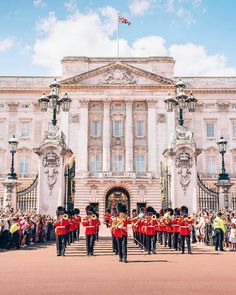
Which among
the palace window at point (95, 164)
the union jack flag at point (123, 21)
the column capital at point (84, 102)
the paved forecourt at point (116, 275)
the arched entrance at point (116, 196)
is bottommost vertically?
the paved forecourt at point (116, 275)

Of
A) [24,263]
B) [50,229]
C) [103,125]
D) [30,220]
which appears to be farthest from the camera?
[103,125]

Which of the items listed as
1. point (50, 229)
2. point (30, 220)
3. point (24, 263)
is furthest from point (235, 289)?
point (50, 229)

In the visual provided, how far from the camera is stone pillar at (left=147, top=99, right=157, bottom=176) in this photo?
4550 centimetres

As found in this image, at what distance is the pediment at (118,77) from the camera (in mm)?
47125

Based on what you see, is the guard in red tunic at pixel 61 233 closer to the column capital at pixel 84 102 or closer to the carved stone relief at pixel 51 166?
the carved stone relief at pixel 51 166

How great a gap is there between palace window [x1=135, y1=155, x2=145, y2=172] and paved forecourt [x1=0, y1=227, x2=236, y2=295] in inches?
1305

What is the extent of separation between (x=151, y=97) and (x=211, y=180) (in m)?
12.0

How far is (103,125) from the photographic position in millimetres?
46844

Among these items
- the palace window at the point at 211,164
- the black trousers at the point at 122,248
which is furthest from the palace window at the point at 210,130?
the black trousers at the point at 122,248

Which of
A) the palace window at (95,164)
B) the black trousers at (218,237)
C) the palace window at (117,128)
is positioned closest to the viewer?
the black trousers at (218,237)

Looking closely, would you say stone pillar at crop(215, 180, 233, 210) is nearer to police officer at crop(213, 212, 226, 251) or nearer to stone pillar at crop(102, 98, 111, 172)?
police officer at crop(213, 212, 226, 251)

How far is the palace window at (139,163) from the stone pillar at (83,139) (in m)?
5.87

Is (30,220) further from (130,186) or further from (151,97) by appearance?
(151,97)

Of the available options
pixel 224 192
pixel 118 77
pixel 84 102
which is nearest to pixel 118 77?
pixel 118 77
